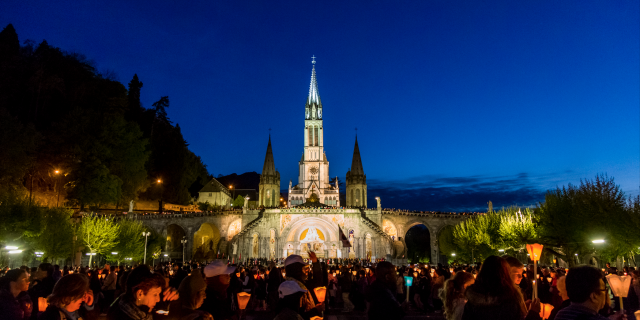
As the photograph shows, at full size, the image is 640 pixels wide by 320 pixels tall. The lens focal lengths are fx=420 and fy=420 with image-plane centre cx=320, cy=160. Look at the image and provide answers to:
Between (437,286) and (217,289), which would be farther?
(437,286)

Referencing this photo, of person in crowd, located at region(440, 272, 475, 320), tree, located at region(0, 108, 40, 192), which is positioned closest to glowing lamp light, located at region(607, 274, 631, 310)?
person in crowd, located at region(440, 272, 475, 320)

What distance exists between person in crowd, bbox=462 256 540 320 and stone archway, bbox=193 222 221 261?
5114cm

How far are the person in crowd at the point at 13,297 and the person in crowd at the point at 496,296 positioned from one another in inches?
194

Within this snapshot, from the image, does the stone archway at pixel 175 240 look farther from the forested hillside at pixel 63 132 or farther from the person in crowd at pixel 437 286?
the person in crowd at pixel 437 286

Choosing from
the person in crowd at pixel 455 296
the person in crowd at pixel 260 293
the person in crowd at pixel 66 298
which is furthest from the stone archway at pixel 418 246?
the person in crowd at pixel 66 298

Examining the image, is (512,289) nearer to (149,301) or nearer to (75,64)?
(149,301)

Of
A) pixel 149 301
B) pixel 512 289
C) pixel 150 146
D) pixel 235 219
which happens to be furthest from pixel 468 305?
pixel 150 146

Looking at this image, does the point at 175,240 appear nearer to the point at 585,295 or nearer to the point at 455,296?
the point at 455,296

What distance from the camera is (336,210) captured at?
160ft

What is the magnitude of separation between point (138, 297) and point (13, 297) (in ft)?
9.13

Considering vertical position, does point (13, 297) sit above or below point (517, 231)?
below

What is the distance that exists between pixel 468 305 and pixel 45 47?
196 feet

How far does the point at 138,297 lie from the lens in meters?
3.44

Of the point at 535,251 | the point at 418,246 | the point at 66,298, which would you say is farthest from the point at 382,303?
the point at 418,246
